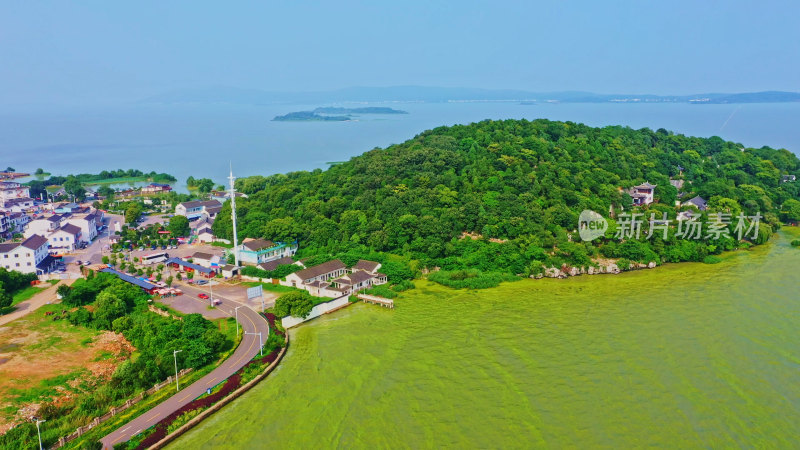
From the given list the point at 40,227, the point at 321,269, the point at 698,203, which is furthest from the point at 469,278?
the point at 40,227

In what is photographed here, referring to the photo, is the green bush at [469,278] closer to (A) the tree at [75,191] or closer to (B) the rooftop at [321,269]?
(B) the rooftop at [321,269]

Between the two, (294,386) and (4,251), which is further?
(4,251)

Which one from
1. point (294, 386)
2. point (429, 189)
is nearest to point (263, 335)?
point (294, 386)

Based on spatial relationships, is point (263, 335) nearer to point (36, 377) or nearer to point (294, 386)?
point (294, 386)

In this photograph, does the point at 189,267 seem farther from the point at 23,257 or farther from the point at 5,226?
the point at 5,226

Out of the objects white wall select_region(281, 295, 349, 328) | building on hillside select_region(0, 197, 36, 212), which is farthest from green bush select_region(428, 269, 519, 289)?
building on hillside select_region(0, 197, 36, 212)
